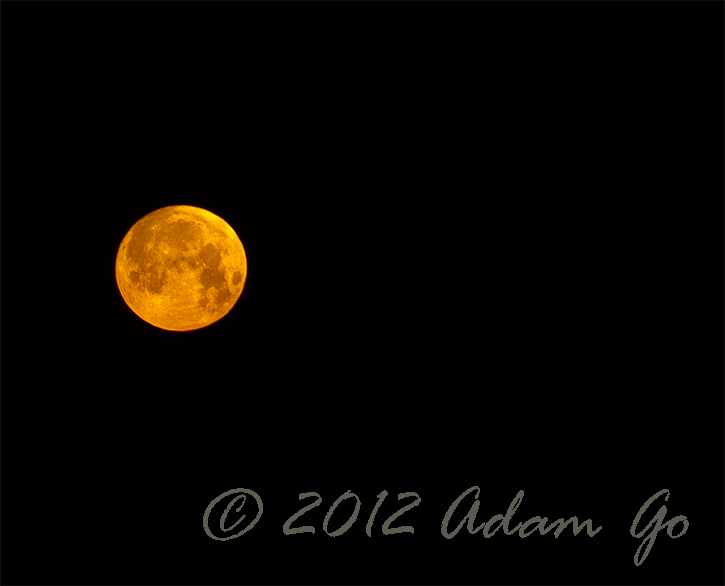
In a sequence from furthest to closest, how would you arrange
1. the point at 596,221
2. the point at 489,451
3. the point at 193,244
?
the point at 489,451 → the point at 596,221 → the point at 193,244

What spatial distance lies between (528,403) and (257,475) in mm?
2004

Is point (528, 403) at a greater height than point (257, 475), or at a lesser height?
greater

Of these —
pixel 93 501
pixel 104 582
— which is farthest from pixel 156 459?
pixel 104 582

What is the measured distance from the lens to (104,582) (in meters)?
4.30

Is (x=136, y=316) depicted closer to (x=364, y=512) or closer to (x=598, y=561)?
(x=364, y=512)

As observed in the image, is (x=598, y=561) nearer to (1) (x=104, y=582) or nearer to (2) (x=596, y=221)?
(2) (x=596, y=221)

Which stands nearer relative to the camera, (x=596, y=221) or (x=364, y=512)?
(x=596, y=221)

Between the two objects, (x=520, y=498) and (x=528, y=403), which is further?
(x=520, y=498)

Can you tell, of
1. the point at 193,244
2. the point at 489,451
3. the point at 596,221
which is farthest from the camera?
the point at 489,451

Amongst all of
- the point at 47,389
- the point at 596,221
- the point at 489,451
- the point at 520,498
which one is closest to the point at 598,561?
the point at 520,498

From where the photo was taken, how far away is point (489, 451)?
430 cm

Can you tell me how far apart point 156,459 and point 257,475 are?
0.79 metres

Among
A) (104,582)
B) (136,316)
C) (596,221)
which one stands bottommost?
(104,582)

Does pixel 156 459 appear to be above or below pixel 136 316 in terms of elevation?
below
